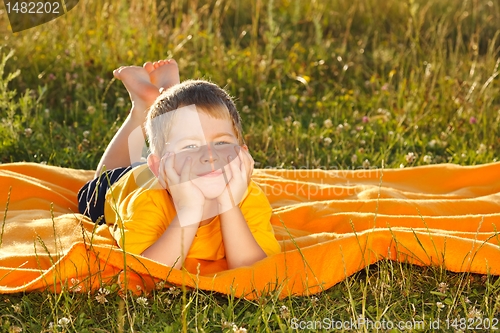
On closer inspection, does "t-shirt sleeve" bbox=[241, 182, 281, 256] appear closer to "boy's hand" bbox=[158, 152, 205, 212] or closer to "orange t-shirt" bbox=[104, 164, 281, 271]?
"orange t-shirt" bbox=[104, 164, 281, 271]

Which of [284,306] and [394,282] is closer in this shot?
[284,306]

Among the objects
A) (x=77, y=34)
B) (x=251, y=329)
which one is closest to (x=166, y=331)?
(x=251, y=329)

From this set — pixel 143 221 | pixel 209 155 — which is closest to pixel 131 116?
pixel 143 221

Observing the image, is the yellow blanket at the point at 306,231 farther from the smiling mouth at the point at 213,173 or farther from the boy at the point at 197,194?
the smiling mouth at the point at 213,173

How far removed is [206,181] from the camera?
8.16ft

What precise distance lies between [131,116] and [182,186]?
3.83 ft

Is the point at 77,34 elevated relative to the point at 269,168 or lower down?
elevated

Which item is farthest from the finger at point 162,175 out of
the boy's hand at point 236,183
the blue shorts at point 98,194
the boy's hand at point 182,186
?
the blue shorts at point 98,194

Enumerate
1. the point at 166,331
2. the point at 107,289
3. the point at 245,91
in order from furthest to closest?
the point at 245,91
the point at 107,289
the point at 166,331

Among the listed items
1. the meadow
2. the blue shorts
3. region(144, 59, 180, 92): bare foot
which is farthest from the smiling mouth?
region(144, 59, 180, 92): bare foot

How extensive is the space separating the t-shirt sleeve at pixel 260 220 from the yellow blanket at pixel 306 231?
72 millimetres

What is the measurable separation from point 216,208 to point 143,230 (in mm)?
278

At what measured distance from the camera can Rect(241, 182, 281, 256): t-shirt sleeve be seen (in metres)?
2.67

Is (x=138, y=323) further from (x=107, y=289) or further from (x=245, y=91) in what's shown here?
(x=245, y=91)
